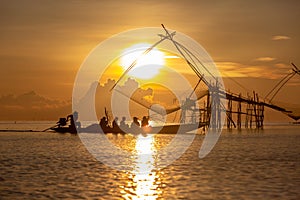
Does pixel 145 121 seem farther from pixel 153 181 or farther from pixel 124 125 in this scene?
pixel 153 181

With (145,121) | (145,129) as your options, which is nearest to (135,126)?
(145,129)

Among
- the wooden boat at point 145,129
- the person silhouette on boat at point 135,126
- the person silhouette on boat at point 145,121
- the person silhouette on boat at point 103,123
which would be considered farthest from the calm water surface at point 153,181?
the person silhouette on boat at point 103,123

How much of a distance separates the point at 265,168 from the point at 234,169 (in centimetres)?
286

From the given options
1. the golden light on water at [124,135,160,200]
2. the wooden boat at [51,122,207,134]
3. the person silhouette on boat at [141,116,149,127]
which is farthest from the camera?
the person silhouette on boat at [141,116,149,127]

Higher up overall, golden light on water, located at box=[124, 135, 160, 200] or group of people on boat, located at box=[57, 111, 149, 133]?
group of people on boat, located at box=[57, 111, 149, 133]

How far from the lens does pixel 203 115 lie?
151625 mm

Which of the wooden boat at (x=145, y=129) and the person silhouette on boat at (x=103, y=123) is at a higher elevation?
the person silhouette on boat at (x=103, y=123)

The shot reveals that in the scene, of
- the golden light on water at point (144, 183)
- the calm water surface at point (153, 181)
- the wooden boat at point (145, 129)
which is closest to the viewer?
the golden light on water at point (144, 183)

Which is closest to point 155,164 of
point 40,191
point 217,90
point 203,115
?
point 40,191

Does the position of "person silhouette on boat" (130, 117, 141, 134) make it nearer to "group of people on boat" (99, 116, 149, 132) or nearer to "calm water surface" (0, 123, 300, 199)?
"group of people on boat" (99, 116, 149, 132)

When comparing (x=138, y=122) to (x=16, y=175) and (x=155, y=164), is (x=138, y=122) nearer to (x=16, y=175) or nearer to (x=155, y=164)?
(x=155, y=164)

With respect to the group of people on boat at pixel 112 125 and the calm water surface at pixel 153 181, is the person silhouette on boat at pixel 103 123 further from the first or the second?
the calm water surface at pixel 153 181

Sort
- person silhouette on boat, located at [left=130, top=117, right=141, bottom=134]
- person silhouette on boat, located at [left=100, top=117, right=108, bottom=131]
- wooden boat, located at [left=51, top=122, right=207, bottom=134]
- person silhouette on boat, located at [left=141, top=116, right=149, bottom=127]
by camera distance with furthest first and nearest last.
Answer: person silhouette on boat, located at [left=100, top=117, right=108, bottom=131] < person silhouette on boat, located at [left=130, top=117, right=141, bottom=134] < person silhouette on boat, located at [left=141, top=116, right=149, bottom=127] < wooden boat, located at [left=51, top=122, right=207, bottom=134]

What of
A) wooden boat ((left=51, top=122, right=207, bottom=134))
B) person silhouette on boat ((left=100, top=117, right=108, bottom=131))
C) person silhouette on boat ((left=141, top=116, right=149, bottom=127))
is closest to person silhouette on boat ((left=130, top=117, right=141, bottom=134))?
wooden boat ((left=51, top=122, right=207, bottom=134))
